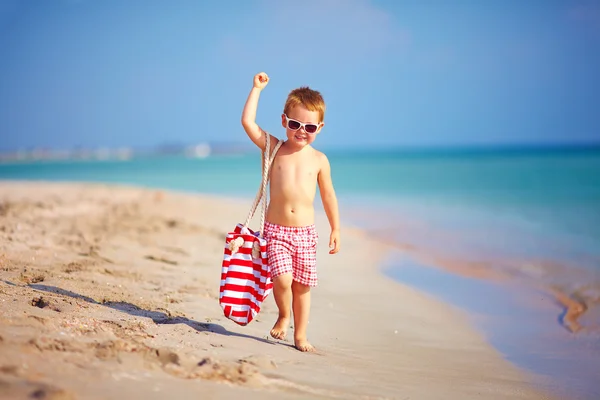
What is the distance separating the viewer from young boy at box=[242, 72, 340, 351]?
3.55m

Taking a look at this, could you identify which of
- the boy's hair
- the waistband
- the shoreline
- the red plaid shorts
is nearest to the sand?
the red plaid shorts

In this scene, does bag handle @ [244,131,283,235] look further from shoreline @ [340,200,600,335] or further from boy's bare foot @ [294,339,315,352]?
shoreline @ [340,200,600,335]

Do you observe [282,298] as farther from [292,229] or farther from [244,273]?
[292,229]

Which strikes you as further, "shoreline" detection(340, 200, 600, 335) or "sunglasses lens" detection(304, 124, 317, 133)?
"shoreline" detection(340, 200, 600, 335)

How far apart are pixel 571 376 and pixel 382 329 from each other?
1298mm

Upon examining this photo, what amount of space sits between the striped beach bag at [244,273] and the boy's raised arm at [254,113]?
16cm

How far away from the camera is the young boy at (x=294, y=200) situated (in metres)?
3.55

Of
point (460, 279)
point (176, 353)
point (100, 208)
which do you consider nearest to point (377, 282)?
point (460, 279)

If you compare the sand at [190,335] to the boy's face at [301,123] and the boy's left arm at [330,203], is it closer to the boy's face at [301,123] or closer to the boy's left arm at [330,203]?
the boy's left arm at [330,203]

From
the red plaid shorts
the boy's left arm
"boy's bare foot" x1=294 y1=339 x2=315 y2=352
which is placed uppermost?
the boy's left arm

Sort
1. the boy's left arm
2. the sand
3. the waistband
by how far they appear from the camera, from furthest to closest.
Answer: the boy's left arm → the waistband → the sand

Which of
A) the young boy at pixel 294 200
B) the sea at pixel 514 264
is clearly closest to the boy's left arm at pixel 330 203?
the young boy at pixel 294 200

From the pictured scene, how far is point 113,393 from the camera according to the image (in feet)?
7.84

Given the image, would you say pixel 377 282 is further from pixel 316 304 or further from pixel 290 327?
pixel 290 327
